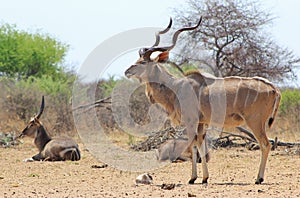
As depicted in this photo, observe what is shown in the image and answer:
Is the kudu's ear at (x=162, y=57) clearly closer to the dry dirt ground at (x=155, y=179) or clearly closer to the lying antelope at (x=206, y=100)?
the lying antelope at (x=206, y=100)

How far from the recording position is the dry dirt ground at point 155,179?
25.6 ft

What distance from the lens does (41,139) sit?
14.5m

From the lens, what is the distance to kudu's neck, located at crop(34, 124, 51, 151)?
14383 millimetres

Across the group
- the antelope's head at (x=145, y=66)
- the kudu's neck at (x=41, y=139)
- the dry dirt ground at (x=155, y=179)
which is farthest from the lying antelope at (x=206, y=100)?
the kudu's neck at (x=41, y=139)

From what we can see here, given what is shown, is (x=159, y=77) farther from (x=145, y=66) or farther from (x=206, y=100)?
(x=206, y=100)

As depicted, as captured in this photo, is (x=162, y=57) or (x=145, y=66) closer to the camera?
(x=145, y=66)

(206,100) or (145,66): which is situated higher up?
(145,66)

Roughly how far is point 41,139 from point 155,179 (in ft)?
18.0

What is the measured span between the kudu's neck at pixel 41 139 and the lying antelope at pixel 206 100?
545 cm

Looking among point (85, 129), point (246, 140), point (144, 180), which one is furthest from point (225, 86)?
point (85, 129)

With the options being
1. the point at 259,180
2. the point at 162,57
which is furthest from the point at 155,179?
the point at 162,57

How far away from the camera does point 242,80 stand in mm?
9383

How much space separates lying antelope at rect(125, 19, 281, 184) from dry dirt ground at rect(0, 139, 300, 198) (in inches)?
26.0

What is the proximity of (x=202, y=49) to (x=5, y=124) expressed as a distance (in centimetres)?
660
